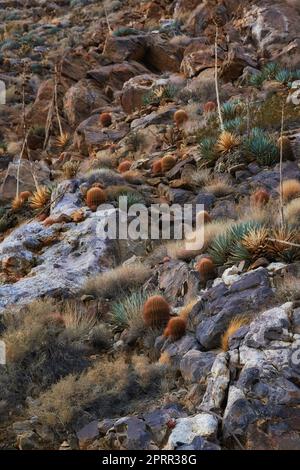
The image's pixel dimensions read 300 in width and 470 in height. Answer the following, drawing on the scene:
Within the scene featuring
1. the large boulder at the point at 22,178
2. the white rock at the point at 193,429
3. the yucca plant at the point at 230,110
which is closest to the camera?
the white rock at the point at 193,429

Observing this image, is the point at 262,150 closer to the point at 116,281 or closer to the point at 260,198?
the point at 260,198

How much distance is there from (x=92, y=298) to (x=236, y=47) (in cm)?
1270

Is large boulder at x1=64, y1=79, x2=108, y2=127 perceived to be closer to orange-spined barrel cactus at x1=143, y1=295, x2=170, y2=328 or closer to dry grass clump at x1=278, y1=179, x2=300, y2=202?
dry grass clump at x1=278, y1=179, x2=300, y2=202

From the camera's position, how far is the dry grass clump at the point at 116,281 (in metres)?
9.43

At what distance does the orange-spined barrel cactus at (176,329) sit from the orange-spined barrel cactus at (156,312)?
440 millimetres

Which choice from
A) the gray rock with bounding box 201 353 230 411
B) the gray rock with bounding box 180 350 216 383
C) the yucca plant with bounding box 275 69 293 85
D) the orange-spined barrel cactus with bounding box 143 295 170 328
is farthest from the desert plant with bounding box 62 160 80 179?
the gray rock with bounding box 201 353 230 411

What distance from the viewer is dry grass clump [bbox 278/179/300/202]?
1045cm

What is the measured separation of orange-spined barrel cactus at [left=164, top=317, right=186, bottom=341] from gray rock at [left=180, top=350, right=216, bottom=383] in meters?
0.61

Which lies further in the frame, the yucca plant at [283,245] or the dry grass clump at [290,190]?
the dry grass clump at [290,190]

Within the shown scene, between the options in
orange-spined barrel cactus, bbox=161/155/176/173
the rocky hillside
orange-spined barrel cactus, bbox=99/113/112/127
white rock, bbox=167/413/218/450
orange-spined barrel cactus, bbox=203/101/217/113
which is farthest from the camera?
orange-spined barrel cactus, bbox=99/113/112/127

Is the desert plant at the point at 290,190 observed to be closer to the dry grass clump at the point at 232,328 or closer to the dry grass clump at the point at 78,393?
the dry grass clump at the point at 232,328

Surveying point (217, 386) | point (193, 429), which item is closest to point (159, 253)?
point (217, 386)

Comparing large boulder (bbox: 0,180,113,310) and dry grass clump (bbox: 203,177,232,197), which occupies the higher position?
dry grass clump (bbox: 203,177,232,197)

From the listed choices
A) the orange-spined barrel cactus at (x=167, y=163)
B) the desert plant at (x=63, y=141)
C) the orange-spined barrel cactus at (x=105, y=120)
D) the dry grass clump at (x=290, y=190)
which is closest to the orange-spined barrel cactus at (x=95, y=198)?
the orange-spined barrel cactus at (x=167, y=163)
